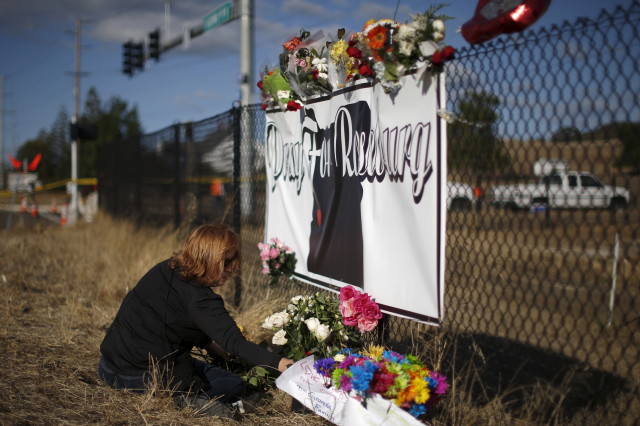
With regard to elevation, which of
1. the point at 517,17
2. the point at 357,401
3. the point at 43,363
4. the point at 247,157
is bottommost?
the point at 43,363

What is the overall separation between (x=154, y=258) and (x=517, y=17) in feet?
18.2

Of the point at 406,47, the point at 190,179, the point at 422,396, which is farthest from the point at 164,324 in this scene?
the point at 190,179

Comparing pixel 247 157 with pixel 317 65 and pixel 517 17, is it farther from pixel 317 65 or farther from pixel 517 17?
pixel 517 17

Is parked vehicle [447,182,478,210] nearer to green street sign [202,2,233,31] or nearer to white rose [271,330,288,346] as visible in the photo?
white rose [271,330,288,346]

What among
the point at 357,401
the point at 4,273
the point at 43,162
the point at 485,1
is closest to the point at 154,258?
the point at 4,273

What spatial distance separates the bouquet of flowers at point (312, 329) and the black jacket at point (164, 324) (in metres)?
0.36

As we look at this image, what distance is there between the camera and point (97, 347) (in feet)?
14.9

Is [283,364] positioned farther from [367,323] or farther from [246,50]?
[246,50]

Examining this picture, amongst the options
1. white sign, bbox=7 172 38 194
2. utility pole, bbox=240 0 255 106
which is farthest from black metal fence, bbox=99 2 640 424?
white sign, bbox=7 172 38 194

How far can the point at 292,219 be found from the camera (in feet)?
14.3

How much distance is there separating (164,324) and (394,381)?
4.56 ft

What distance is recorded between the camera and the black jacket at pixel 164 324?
312cm

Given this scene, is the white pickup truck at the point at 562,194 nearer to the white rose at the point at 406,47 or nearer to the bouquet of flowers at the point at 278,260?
the white rose at the point at 406,47

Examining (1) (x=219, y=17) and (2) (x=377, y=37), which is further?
(1) (x=219, y=17)
